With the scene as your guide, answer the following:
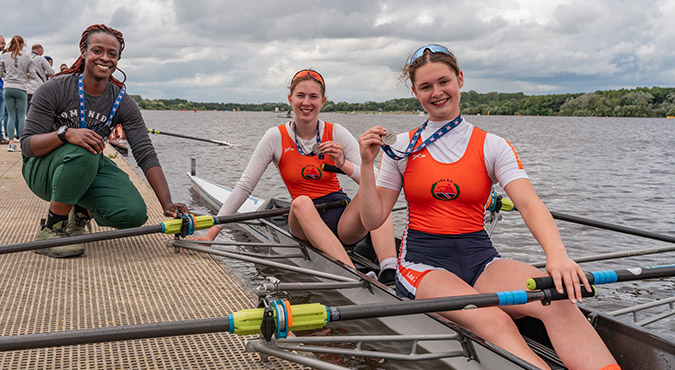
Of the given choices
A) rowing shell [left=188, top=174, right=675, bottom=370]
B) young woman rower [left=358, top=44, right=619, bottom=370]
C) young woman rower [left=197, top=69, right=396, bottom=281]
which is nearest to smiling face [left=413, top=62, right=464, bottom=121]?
young woman rower [left=358, top=44, right=619, bottom=370]

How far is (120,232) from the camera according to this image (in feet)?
14.5

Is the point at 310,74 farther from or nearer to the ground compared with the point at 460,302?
farther from the ground

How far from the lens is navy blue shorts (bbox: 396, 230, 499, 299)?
3311 millimetres

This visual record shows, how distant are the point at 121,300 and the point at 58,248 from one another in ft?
4.33

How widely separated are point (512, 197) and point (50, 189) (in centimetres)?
400

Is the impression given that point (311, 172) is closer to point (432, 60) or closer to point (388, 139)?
point (388, 139)

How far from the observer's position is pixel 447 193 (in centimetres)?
332

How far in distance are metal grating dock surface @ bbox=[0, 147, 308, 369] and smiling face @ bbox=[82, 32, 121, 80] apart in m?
1.69

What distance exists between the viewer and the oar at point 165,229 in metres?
4.02

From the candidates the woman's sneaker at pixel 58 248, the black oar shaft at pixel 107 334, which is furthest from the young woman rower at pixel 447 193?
the woman's sneaker at pixel 58 248

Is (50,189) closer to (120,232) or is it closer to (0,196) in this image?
(120,232)

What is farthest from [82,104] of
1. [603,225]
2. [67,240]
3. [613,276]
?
[603,225]

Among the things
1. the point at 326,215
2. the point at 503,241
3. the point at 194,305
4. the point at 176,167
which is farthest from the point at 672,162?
the point at 194,305

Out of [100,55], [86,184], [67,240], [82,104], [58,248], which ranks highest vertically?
[100,55]
